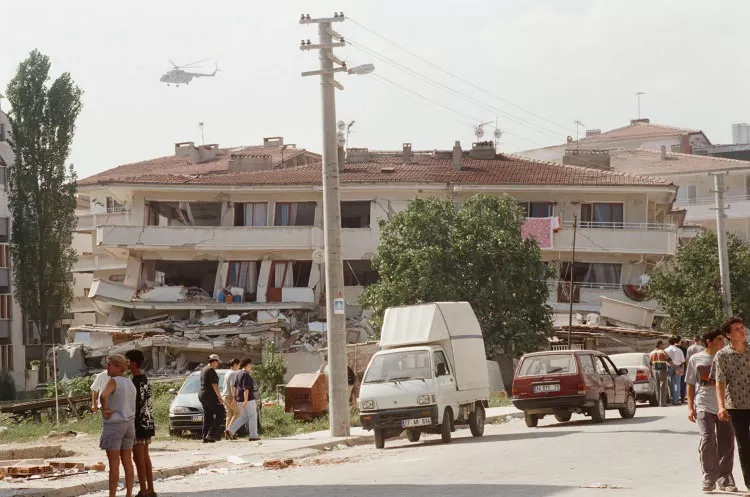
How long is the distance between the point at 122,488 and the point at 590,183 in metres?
45.6

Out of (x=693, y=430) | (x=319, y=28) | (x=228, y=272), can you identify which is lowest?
(x=693, y=430)

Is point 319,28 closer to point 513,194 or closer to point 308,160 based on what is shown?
point 513,194

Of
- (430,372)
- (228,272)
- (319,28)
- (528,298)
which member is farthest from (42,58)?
(430,372)

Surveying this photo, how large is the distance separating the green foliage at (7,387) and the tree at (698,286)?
29.8 m

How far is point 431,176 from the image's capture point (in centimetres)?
6362

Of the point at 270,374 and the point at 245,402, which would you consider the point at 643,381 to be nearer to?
the point at 270,374

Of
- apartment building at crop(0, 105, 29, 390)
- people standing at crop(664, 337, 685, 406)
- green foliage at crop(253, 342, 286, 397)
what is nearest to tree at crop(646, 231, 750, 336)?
people standing at crop(664, 337, 685, 406)

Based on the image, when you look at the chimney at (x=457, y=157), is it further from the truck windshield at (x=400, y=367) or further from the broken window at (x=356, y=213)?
the truck windshield at (x=400, y=367)

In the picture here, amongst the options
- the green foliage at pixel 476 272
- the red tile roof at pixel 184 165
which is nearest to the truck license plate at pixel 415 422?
the green foliage at pixel 476 272

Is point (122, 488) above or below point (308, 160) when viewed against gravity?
below

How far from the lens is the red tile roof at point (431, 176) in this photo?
2440 inches

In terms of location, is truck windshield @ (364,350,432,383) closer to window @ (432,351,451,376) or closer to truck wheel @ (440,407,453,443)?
window @ (432,351,451,376)

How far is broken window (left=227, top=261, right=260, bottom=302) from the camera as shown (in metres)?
62.6

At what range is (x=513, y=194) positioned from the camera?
62.4 m
